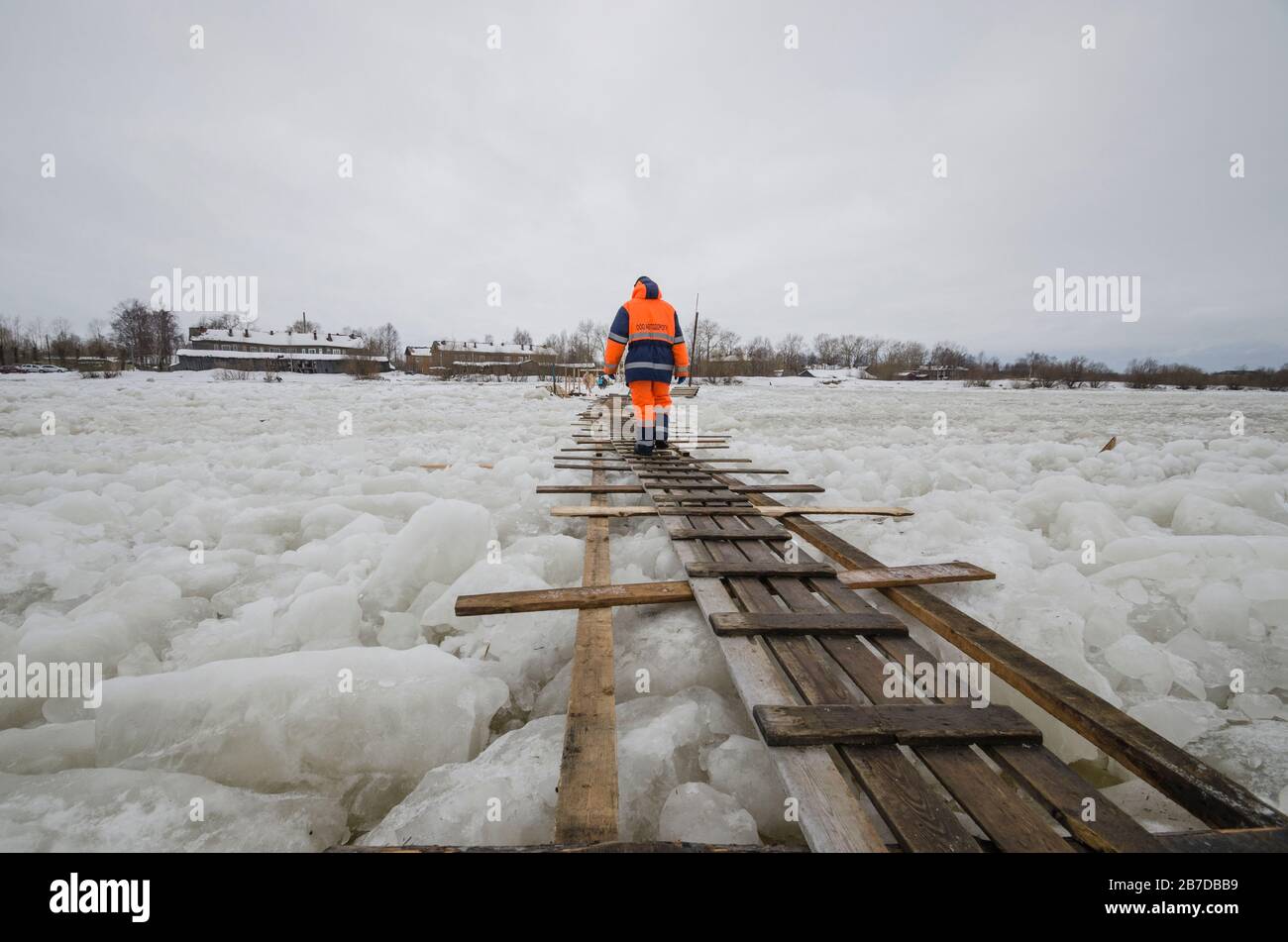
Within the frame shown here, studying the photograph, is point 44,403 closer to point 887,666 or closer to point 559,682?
point 559,682

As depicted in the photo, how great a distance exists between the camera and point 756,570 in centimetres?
229

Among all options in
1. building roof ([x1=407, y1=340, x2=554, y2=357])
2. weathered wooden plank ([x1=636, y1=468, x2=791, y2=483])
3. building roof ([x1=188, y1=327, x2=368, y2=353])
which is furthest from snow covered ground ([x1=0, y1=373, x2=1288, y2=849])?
building roof ([x1=188, y1=327, x2=368, y2=353])

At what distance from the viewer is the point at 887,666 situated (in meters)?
1.56

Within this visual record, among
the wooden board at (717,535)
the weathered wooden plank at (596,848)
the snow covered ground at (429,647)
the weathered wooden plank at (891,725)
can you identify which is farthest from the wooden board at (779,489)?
the weathered wooden plank at (596,848)

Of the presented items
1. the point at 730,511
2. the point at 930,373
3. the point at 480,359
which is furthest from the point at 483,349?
the point at 730,511

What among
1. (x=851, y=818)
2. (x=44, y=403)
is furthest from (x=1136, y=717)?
(x=44, y=403)

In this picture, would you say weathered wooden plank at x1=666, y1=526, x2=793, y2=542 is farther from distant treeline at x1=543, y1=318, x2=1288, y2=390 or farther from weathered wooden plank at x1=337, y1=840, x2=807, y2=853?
distant treeline at x1=543, y1=318, x2=1288, y2=390

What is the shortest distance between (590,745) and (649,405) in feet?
16.3

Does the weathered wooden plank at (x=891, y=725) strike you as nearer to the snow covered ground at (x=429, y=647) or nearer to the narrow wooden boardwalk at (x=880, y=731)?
the narrow wooden boardwalk at (x=880, y=731)

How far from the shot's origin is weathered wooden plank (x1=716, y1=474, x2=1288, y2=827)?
3.60 ft

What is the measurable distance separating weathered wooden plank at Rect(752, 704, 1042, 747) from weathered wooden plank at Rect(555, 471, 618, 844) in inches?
16.1

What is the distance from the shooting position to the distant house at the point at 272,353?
49.7 m

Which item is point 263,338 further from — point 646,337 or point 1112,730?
point 1112,730

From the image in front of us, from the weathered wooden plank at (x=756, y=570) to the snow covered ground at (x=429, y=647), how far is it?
27 centimetres
